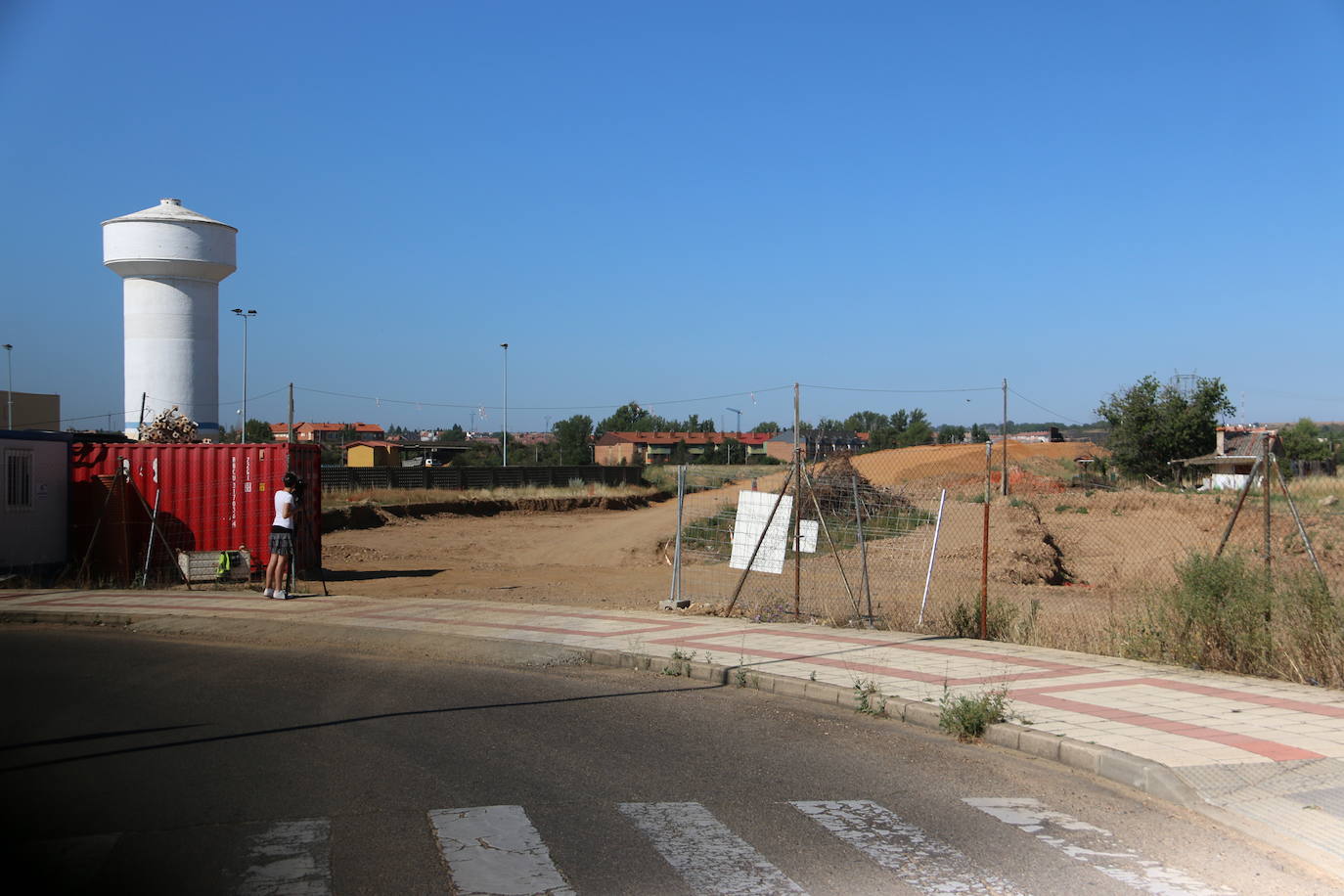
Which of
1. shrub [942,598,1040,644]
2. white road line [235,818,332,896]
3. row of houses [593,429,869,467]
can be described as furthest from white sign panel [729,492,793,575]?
row of houses [593,429,869,467]

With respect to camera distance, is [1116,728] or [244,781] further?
[1116,728]

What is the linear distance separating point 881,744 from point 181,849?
491 cm

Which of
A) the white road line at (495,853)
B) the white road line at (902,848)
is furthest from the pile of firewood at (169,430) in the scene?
the white road line at (902,848)

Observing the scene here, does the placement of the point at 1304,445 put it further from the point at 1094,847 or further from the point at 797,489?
the point at 1094,847

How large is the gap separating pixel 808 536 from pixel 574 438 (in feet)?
280

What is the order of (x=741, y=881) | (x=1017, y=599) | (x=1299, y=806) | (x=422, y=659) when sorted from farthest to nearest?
(x=1017, y=599), (x=422, y=659), (x=1299, y=806), (x=741, y=881)

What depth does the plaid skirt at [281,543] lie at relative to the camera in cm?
1608

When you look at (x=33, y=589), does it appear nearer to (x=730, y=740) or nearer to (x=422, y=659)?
(x=422, y=659)

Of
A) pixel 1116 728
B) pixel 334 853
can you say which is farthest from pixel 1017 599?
pixel 334 853

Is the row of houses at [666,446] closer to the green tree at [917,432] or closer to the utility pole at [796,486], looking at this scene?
the green tree at [917,432]

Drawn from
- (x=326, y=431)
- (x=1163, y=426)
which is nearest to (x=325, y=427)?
(x=326, y=431)

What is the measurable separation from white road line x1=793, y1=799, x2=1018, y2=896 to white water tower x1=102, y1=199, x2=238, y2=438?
2214cm

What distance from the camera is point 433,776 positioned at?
671 centimetres

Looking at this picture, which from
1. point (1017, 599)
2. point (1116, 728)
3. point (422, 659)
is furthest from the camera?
point (1017, 599)
